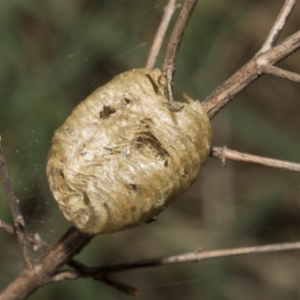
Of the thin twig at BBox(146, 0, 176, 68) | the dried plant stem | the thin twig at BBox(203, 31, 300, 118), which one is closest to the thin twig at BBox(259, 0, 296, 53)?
the thin twig at BBox(203, 31, 300, 118)

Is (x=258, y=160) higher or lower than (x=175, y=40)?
lower

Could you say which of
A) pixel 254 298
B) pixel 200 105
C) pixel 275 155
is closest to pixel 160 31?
pixel 200 105

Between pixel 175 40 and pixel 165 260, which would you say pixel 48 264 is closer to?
pixel 165 260

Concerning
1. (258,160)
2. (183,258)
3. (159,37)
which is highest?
(159,37)

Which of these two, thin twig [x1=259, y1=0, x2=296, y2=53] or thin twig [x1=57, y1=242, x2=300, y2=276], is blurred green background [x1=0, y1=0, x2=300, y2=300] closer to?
thin twig [x1=57, y1=242, x2=300, y2=276]

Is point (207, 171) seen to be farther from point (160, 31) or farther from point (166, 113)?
point (166, 113)

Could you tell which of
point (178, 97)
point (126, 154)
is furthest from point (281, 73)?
point (178, 97)

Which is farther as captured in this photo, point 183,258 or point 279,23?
point 183,258
